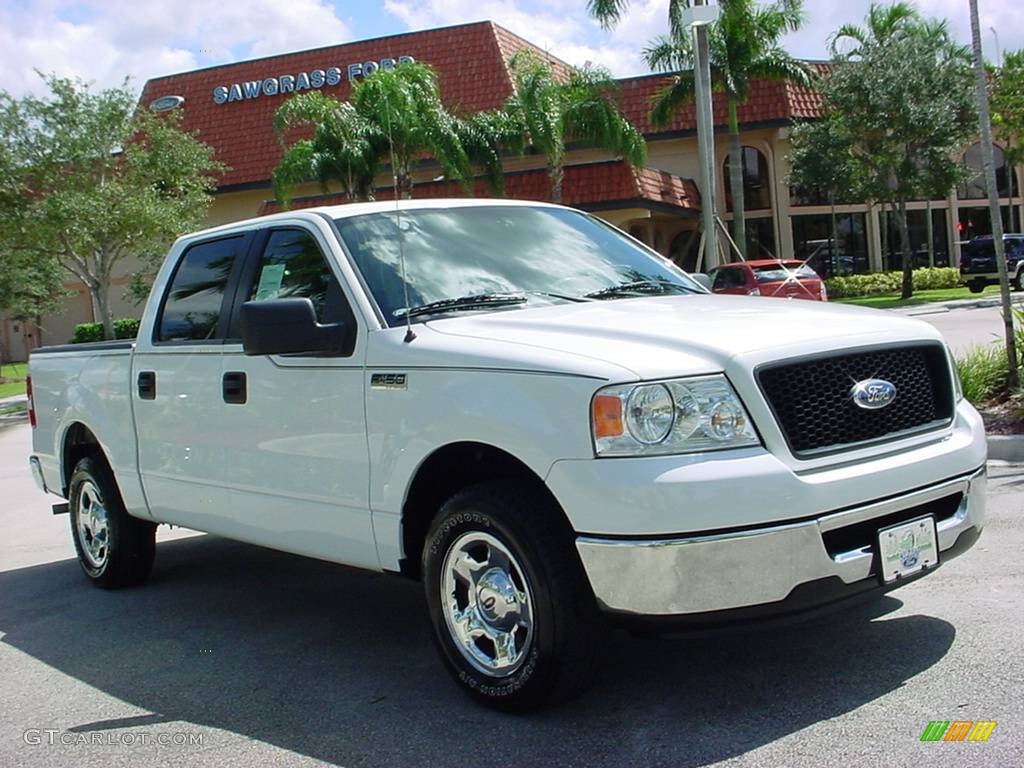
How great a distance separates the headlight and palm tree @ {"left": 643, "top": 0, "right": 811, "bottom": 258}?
27.7m

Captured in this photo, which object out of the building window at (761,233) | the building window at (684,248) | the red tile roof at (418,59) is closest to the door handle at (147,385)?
the red tile roof at (418,59)

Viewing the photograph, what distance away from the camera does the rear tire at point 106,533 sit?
264 inches

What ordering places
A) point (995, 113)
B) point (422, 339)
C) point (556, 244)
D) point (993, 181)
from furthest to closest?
1. point (995, 113)
2. point (993, 181)
3. point (556, 244)
4. point (422, 339)

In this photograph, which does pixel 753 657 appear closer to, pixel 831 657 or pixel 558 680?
pixel 831 657

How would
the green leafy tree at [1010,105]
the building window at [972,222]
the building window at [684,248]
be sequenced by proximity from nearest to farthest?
the green leafy tree at [1010,105]
the building window at [684,248]
the building window at [972,222]

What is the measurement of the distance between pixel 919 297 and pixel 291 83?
21462 mm

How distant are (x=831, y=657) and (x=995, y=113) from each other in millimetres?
37739

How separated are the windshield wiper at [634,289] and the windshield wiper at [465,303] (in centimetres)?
37

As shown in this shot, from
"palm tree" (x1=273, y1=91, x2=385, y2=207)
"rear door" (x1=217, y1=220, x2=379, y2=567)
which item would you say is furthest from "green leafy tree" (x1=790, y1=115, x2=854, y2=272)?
"rear door" (x1=217, y1=220, x2=379, y2=567)

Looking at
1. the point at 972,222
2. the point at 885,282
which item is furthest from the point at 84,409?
the point at 972,222

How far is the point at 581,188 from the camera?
32406mm

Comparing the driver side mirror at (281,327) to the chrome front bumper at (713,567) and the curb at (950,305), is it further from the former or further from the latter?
the curb at (950,305)

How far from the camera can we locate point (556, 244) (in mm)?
5469

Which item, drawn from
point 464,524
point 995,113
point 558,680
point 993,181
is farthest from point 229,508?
point 995,113
